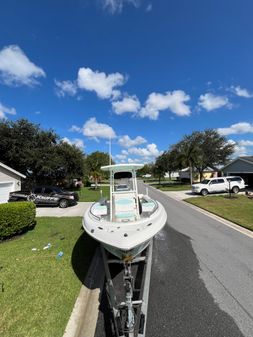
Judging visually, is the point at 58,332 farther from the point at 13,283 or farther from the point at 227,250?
the point at 227,250

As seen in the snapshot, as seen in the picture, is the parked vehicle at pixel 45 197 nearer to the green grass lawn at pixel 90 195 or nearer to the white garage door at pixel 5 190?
the white garage door at pixel 5 190

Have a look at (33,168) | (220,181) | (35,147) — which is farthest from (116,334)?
(35,147)

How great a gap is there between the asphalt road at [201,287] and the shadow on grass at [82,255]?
1746mm

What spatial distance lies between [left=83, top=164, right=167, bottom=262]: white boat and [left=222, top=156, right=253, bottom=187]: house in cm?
2141

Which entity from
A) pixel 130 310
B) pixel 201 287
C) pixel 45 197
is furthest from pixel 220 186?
pixel 130 310

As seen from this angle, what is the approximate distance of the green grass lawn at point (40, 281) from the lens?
11.7 feet

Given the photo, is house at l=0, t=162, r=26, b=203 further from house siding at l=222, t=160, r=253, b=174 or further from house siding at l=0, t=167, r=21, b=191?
house siding at l=222, t=160, r=253, b=174

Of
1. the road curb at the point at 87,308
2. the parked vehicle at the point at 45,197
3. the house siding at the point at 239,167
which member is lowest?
the road curb at the point at 87,308

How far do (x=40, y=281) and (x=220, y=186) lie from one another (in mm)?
22455

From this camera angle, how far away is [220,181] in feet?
78.7

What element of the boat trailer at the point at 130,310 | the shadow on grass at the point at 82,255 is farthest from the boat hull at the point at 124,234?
the shadow on grass at the point at 82,255

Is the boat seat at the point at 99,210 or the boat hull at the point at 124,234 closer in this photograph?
the boat hull at the point at 124,234

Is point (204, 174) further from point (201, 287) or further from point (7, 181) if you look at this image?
point (201, 287)

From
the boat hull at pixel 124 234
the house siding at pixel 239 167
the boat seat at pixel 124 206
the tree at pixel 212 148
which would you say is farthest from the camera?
the tree at pixel 212 148
